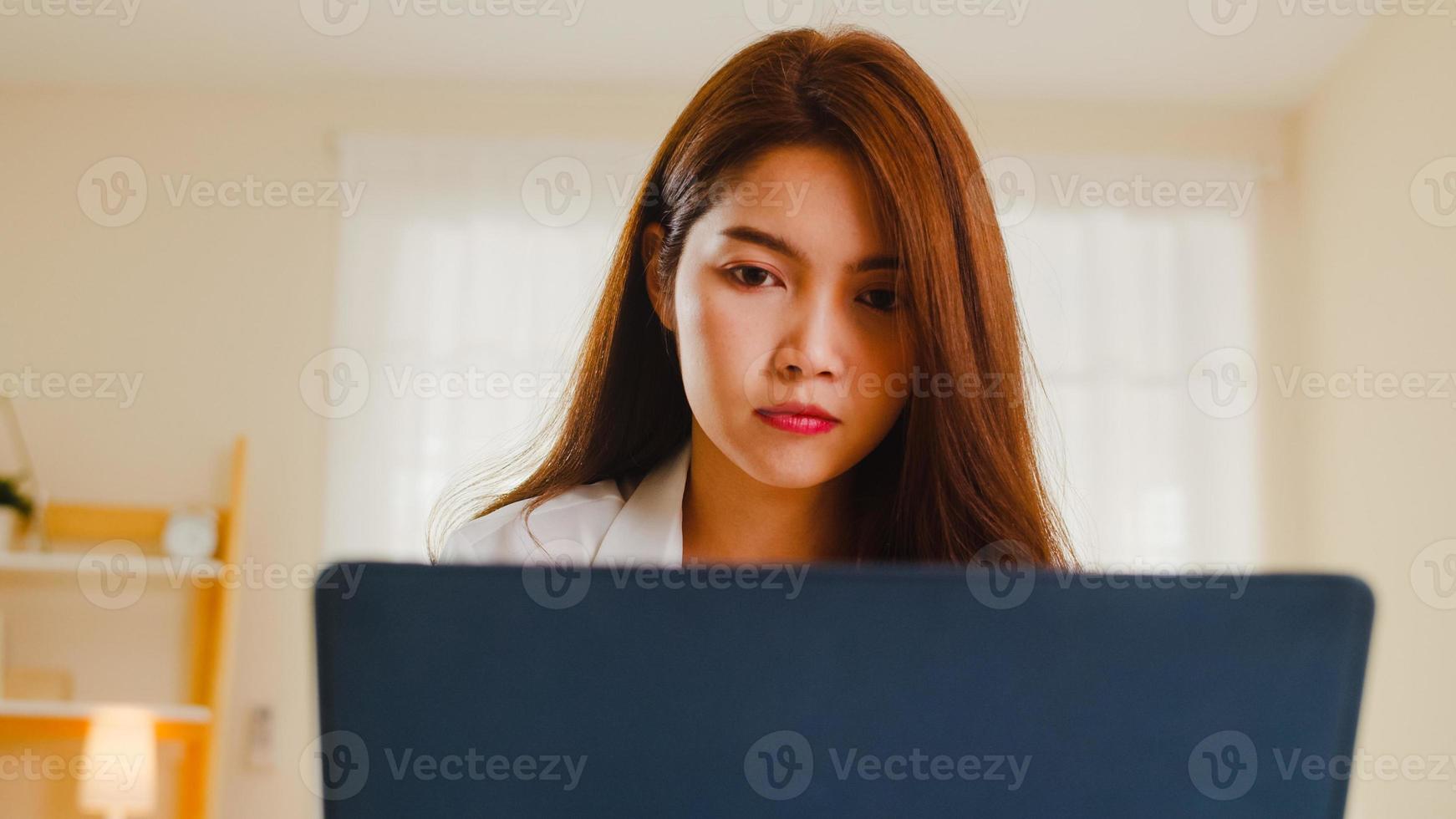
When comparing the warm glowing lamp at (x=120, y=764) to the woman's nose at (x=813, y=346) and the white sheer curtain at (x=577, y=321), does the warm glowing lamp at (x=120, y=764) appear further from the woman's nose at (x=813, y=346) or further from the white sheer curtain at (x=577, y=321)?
the woman's nose at (x=813, y=346)

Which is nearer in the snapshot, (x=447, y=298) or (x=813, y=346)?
(x=813, y=346)

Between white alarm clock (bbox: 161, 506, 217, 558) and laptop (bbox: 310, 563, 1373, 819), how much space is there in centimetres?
318

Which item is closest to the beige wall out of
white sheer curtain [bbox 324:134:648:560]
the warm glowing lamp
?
white sheer curtain [bbox 324:134:648:560]

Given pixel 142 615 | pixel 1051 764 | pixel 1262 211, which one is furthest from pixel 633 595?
pixel 1262 211

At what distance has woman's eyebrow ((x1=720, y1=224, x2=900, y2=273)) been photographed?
97 centimetres

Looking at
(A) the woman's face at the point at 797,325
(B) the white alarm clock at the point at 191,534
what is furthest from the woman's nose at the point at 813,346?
(B) the white alarm clock at the point at 191,534

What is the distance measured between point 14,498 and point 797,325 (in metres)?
3.12

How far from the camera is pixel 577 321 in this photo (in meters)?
3.48

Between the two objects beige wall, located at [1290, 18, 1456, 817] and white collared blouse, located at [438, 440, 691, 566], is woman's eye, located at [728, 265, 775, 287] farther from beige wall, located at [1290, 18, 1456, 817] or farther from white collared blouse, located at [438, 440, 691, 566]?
beige wall, located at [1290, 18, 1456, 817]

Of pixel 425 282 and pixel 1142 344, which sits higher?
pixel 425 282

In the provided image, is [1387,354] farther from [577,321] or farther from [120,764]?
[120,764]

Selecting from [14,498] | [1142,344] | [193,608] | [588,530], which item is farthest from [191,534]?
[1142,344]

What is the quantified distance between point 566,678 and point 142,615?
345 cm

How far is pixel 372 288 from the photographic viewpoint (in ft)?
11.6
